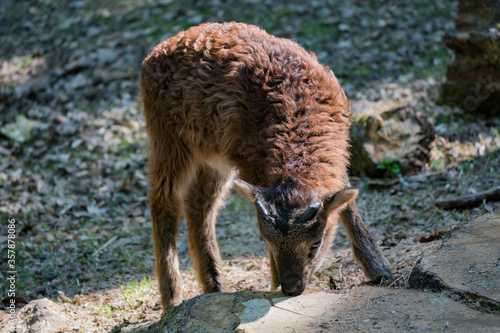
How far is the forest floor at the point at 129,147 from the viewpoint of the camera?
5.74m

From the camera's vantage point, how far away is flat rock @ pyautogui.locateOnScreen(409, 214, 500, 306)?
3443 millimetres

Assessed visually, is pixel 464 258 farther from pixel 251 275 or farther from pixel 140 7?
pixel 140 7

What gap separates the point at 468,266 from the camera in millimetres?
3693

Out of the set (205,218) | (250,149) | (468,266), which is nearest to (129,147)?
(205,218)

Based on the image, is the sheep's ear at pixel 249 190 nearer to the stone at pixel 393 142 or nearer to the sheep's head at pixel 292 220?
the sheep's head at pixel 292 220

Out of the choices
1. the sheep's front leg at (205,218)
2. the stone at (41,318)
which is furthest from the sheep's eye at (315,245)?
the stone at (41,318)

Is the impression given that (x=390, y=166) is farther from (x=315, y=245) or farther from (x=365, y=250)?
(x=315, y=245)

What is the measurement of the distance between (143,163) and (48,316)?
4078 millimetres

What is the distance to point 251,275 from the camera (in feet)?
19.0

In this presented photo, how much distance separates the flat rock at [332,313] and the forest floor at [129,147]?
0.85 meters

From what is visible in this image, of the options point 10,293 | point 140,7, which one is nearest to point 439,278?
point 10,293

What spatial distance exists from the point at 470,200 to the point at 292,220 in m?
2.90

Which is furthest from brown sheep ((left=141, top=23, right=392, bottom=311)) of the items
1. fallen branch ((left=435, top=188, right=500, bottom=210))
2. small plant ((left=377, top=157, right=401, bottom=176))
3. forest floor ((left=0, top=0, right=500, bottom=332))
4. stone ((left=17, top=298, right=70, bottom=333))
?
small plant ((left=377, top=157, right=401, bottom=176))

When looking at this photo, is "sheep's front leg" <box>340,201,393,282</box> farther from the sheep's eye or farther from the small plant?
the small plant
